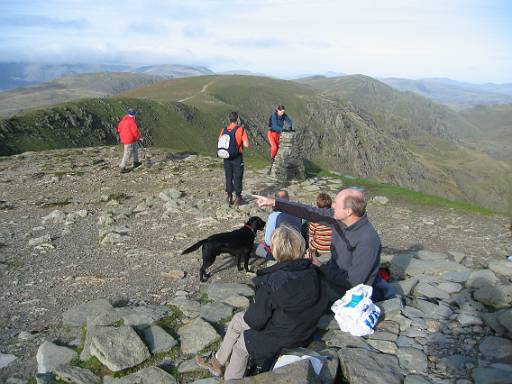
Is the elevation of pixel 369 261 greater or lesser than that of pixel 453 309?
greater

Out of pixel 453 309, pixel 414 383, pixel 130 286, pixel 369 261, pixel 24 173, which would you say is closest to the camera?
pixel 414 383

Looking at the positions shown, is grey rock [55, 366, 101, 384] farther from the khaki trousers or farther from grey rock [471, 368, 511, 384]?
grey rock [471, 368, 511, 384]

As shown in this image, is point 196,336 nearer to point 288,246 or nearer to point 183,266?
point 288,246

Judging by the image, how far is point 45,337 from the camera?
7.52 meters

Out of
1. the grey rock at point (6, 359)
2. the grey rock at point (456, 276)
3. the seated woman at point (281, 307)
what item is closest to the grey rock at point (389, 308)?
the seated woman at point (281, 307)

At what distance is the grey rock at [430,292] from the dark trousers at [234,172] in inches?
321

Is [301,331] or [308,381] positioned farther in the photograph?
[301,331]

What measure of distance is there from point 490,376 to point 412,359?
0.99m

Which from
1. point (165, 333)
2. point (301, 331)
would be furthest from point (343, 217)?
point (165, 333)

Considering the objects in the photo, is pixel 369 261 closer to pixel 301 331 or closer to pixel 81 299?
pixel 301 331

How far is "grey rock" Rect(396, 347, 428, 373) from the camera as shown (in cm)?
590

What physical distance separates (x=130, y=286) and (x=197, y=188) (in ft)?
29.8

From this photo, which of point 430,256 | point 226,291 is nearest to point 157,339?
point 226,291

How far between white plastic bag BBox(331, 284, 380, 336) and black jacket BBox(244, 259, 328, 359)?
2.60ft
